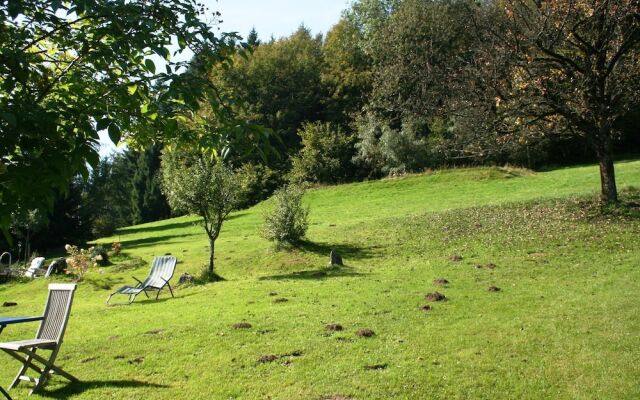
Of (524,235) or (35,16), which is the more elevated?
(35,16)

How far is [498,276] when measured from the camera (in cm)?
1303

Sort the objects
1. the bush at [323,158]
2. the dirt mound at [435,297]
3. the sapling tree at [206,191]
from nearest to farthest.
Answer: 1. the dirt mound at [435,297]
2. the sapling tree at [206,191]
3. the bush at [323,158]

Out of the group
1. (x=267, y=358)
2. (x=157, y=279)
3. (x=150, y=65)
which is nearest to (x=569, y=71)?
(x=157, y=279)

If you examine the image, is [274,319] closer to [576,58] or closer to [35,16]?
[35,16]

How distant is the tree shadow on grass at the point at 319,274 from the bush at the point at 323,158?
29188 millimetres

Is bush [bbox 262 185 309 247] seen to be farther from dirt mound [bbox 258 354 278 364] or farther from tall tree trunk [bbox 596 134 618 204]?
dirt mound [bbox 258 354 278 364]

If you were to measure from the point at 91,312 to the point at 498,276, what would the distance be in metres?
10.1

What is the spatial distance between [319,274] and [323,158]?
31290 mm

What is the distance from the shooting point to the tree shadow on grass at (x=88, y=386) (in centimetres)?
684

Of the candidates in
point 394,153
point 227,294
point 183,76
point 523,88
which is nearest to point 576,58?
point 523,88

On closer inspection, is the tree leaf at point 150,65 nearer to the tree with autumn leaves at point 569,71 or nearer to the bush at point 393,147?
the tree with autumn leaves at point 569,71

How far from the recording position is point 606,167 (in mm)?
18234

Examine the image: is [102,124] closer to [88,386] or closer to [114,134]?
[114,134]

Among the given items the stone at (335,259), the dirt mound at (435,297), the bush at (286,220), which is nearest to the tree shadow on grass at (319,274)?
the stone at (335,259)
